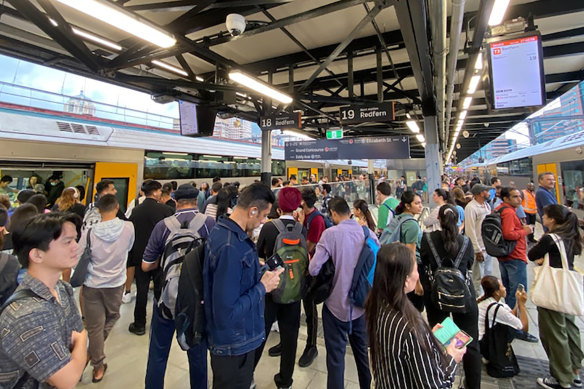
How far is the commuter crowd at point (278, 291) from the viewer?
119 cm

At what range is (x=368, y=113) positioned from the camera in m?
6.23

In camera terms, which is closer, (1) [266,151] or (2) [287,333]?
(2) [287,333]

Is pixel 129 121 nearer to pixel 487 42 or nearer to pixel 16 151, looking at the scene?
pixel 16 151

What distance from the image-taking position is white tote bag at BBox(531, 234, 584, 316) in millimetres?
2238

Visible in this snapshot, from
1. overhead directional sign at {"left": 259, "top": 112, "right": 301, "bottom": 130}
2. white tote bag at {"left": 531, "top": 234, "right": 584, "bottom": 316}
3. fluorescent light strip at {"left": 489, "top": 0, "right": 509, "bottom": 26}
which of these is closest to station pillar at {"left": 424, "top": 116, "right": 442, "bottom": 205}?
overhead directional sign at {"left": 259, "top": 112, "right": 301, "bottom": 130}

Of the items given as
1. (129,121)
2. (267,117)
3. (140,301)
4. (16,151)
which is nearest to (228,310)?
(140,301)

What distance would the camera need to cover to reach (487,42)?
3.75 metres

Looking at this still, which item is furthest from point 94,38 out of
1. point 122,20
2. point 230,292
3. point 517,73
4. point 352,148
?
point 352,148

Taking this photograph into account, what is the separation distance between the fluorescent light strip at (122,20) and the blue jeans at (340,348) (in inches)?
162

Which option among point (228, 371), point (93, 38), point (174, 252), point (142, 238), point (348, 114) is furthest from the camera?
point (348, 114)

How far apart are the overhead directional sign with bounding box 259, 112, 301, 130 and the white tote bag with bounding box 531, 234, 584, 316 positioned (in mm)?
5657

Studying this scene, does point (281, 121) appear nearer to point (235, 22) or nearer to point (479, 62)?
point (235, 22)

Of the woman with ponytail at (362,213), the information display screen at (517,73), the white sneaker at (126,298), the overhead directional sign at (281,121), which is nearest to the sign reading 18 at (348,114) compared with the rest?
the overhead directional sign at (281,121)

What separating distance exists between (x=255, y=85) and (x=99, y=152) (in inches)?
220
